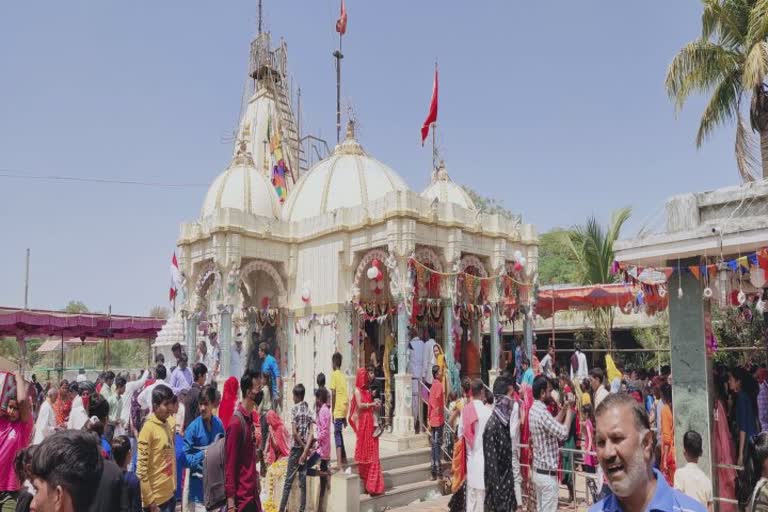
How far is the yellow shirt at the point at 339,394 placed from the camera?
9.25 meters

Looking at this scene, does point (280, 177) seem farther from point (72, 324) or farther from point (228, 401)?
point (228, 401)

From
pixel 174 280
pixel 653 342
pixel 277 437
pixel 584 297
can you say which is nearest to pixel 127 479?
pixel 277 437

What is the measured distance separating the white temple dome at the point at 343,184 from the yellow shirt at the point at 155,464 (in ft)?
32.8

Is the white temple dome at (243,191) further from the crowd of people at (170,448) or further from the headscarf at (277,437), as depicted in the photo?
the headscarf at (277,437)

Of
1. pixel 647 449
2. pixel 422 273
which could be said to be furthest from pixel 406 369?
pixel 647 449

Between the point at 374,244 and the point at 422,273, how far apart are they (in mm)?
1262

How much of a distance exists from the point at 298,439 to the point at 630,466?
5.58 metres

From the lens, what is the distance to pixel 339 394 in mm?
9312

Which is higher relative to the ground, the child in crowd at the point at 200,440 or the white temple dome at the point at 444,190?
the white temple dome at the point at 444,190

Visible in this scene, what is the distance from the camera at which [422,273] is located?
40.5 feet

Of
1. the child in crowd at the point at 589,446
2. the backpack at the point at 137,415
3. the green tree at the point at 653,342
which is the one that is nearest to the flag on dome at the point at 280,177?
the backpack at the point at 137,415

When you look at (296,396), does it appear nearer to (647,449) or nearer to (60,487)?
(60,487)

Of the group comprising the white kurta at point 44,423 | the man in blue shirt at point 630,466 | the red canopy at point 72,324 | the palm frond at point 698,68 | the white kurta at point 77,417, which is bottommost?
the white kurta at point 77,417

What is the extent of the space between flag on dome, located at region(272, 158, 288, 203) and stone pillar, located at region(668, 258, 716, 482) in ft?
48.5
